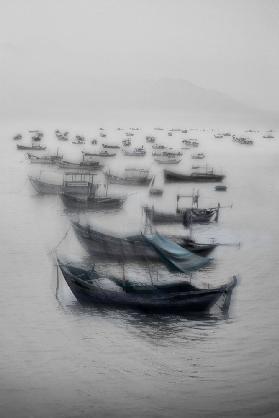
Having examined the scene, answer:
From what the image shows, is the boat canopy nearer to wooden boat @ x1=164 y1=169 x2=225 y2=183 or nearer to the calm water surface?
the calm water surface

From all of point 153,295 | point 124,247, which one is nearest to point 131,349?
point 153,295

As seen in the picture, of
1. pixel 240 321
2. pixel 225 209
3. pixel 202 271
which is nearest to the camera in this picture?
pixel 240 321

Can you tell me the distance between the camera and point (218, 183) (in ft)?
195

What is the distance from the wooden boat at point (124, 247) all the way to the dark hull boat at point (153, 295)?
5056 mm

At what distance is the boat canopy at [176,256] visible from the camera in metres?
24.4

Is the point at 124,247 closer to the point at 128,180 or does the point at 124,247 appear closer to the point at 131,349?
the point at 131,349

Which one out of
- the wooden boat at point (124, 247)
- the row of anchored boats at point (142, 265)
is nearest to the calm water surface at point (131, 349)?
the row of anchored boats at point (142, 265)

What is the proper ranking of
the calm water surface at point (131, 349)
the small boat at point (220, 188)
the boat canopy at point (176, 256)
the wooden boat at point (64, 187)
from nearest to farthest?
the calm water surface at point (131, 349) → the boat canopy at point (176, 256) → the wooden boat at point (64, 187) → the small boat at point (220, 188)

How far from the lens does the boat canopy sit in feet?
80.0

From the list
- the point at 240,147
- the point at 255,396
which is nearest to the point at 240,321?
the point at 255,396

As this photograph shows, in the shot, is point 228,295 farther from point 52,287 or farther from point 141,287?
point 52,287

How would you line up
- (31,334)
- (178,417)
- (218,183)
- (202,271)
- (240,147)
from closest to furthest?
1. (178,417)
2. (31,334)
3. (202,271)
4. (218,183)
5. (240,147)

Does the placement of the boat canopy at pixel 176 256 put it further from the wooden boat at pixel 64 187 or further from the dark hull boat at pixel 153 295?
the wooden boat at pixel 64 187

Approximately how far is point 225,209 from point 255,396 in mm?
28824
